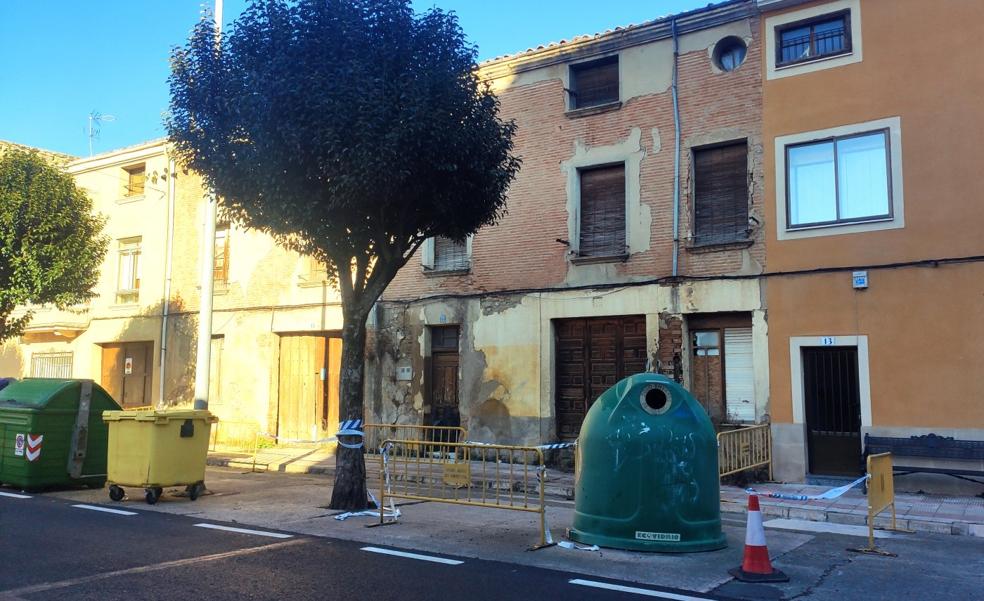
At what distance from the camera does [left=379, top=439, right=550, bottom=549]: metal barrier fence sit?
8.49 meters

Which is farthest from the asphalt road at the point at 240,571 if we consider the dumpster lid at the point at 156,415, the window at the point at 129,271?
the window at the point at 129,271

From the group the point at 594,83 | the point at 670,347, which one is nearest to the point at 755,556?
the point at 670,347

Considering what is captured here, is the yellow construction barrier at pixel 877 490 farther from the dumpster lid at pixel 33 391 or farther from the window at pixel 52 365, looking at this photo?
the window at pixel 52 365

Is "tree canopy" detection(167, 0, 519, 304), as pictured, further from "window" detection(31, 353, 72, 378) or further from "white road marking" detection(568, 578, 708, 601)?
"window" detection(31, 353, 72, 378)

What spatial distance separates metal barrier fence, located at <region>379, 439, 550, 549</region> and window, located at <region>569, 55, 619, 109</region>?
7177 mm

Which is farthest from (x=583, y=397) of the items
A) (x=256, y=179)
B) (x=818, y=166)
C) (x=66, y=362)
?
(x=66, y=362)

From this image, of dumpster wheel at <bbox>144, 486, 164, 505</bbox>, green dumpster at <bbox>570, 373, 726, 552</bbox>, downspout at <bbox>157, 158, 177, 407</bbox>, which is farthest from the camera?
downspout at <bbox>157, 158, 177, 407</bbox>

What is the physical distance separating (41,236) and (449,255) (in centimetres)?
911

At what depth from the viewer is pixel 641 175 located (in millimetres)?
14695

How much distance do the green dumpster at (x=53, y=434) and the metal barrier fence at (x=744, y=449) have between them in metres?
9.47

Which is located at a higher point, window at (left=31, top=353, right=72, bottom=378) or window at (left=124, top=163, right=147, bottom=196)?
window at (left=124, top=163, right=147, bottom=196)

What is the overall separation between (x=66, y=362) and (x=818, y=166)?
2146 centimetres

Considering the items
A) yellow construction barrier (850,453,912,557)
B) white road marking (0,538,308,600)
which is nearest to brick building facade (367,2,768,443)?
yellow construction barrier (850,453,912,557)

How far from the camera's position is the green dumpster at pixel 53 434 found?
11.9m
